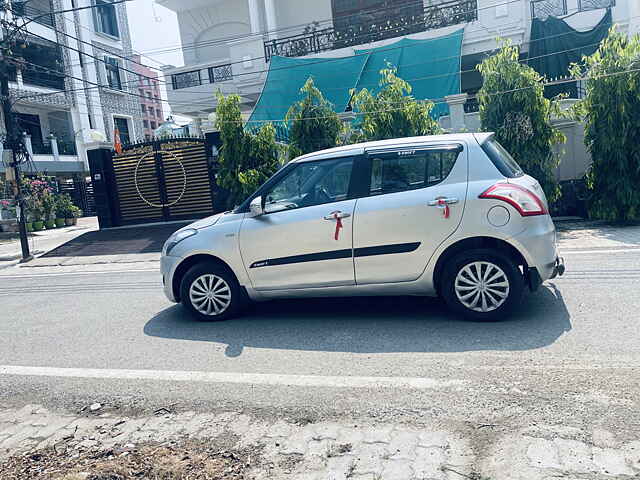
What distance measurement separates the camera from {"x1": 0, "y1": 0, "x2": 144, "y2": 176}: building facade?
32.2 meters

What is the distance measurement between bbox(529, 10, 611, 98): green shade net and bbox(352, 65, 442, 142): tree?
747cm

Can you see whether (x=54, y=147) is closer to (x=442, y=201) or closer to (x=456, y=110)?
(x=456, y=110)

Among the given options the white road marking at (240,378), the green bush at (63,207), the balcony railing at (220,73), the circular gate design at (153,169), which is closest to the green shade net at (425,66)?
the circular gate design at (153,169)

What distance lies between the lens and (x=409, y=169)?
16.8ft

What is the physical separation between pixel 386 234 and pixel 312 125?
8017 mm

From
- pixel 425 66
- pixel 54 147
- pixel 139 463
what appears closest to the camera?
pixel 139 463

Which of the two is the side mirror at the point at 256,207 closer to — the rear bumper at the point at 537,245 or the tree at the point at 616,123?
the rear bumper at the point at 537,245

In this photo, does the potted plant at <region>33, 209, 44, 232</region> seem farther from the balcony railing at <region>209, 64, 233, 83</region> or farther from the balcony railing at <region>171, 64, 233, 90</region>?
the balcony railing at <region>209, 64, 233, 83</region>

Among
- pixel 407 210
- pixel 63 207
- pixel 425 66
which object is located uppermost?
pixel 425 66

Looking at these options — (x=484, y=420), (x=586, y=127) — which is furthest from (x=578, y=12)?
(x=484, y=420)

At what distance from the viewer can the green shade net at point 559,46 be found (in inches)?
675

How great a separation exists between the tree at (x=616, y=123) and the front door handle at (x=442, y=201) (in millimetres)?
6899

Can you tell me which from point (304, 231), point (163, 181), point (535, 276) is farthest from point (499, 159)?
point (163, 181)

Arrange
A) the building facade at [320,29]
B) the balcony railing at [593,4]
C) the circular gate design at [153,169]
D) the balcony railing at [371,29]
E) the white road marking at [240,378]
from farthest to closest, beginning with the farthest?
the balcony railing at [371,29], the building facade at [320,29], the balcony railing at [593,4], the circular gate design at [153,169], the white road marking at [240,378]
